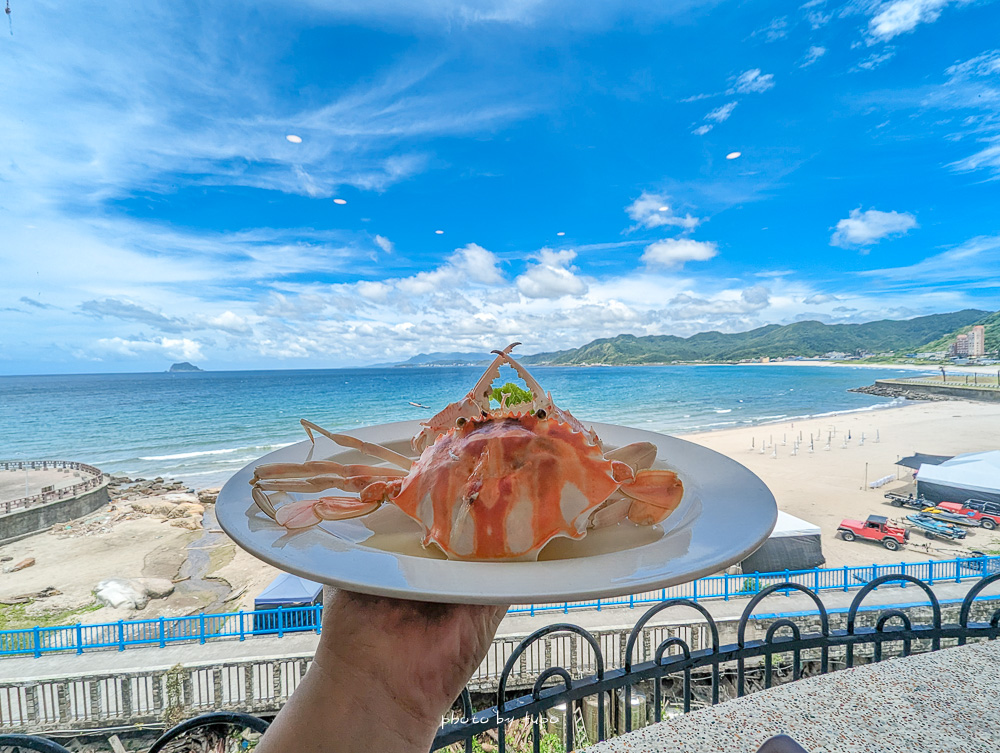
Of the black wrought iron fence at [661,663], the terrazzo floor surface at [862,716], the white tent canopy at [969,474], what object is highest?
the black wrought iron fence at [661,663]

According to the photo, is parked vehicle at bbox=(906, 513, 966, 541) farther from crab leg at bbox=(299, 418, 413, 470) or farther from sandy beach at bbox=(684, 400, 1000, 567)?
crab leg at bbox=(299, 418, 413, 470)

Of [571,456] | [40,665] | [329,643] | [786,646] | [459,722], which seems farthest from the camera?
[40,665]

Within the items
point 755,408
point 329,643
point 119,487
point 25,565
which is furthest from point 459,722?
point 755,408

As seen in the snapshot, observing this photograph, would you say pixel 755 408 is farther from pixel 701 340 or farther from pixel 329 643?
pixel 329 643

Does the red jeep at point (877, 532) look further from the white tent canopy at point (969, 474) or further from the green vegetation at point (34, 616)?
the green vegetation at point (34, 616)

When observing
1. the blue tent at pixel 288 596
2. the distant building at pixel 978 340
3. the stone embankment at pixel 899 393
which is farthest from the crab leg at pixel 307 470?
the stone embankment at pixel 899 393

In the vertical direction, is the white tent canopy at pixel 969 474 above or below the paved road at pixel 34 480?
above
